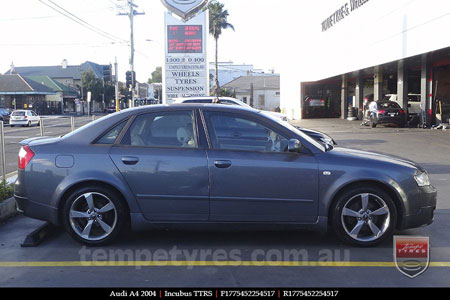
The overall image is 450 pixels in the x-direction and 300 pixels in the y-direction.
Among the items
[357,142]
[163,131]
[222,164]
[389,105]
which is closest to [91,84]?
[389,105]

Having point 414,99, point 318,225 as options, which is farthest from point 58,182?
point 414,99

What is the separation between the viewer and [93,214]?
5.27m

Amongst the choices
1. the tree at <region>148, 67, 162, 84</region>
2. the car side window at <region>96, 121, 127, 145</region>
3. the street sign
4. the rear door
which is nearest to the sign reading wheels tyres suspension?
the street sign

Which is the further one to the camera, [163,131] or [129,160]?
[163,131]

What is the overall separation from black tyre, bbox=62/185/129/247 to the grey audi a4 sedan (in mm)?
11

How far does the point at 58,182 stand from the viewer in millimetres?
5250

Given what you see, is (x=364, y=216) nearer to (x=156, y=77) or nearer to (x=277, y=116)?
(x=277, y=116)

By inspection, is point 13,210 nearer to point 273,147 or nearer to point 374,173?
point 273,147

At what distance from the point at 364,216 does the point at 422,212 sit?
2.24 ft

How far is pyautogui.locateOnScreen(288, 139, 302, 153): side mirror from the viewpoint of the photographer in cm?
514

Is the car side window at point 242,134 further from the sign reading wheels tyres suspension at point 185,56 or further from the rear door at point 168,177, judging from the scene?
the sign reading wheels tyres suspension at point 185,56

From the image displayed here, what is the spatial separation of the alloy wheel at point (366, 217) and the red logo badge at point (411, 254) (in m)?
0.24

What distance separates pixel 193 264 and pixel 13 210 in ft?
11.2

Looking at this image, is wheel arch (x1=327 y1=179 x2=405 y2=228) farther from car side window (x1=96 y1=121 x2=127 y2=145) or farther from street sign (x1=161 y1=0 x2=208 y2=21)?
street sign (x1=161 y1=0 x2=208 y2=21)
